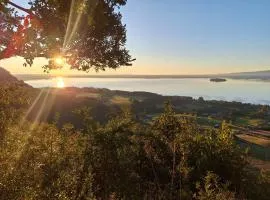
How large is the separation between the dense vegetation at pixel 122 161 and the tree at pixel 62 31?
2292 millimetres

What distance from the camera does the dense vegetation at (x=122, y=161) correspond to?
367 inches

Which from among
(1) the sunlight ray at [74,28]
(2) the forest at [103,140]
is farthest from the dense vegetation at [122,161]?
(1) the sunlight ray at [74,28]

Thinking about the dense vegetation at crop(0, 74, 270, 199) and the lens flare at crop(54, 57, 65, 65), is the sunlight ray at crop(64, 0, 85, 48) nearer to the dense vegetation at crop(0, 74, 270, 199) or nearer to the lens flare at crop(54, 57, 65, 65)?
the lens flare at crop(54, 57, 65, 65)

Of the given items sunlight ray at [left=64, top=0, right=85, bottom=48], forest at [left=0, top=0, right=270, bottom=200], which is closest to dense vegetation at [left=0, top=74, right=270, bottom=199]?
forest at [left=0, top=0, right=270, bottom=200]

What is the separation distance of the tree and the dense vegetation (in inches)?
90.2

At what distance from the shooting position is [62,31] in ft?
60.7

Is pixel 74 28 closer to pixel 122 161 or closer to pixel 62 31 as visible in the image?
pixel 62 31

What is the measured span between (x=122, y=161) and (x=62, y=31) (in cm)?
753

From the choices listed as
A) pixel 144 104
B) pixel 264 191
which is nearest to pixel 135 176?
pixel 264 191

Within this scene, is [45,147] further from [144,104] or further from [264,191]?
[144,104]

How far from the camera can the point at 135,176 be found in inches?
533

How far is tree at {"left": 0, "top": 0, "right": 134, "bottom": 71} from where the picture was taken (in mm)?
16906

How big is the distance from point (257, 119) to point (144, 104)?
26.0 meters

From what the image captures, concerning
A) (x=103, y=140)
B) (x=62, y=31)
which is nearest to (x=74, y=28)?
(x=62, y=31)
